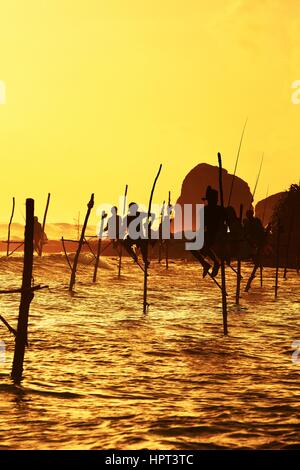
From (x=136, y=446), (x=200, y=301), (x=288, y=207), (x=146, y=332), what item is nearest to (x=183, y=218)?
(x=288, y=207)

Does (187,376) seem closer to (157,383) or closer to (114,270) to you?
(157,383)

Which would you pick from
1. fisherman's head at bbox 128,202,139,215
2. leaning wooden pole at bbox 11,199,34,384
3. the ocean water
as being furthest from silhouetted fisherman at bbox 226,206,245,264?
leaning wooden pole at bbox 11,199,34,384

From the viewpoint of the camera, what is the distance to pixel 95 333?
1480 cm

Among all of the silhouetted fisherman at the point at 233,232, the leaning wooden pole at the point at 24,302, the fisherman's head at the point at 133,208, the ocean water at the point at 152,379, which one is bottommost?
the ocean water at the point at 152,379

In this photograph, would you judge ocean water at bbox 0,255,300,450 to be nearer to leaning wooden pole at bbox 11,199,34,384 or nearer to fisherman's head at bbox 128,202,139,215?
leaning wooden pole at bbox 11,199,34,384

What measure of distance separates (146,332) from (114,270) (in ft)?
76.6

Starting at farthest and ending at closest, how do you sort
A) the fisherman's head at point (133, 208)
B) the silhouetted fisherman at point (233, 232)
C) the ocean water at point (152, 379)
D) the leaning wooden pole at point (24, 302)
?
the fisherman's head at point (133, 208), the silhouetted fisherman at point (233, 232), the leaning wooden pole at point (24, 302), the ocean water at point (152, 379)

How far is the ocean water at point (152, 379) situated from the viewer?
7.47 metres

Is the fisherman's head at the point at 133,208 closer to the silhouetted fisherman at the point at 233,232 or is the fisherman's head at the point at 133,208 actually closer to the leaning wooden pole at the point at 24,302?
the silhouetted fisherman at the point at 233,232

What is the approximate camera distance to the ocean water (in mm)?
7469

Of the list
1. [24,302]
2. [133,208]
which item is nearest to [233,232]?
[133,208]

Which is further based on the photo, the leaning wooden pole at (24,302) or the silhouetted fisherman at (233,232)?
the silhouetted fisherman at (233,232)

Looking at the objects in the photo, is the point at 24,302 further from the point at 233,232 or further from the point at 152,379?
the point at 233,232

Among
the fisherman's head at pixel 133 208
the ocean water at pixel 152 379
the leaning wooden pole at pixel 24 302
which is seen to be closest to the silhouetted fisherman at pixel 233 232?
the ocean water at pixel 152 379
